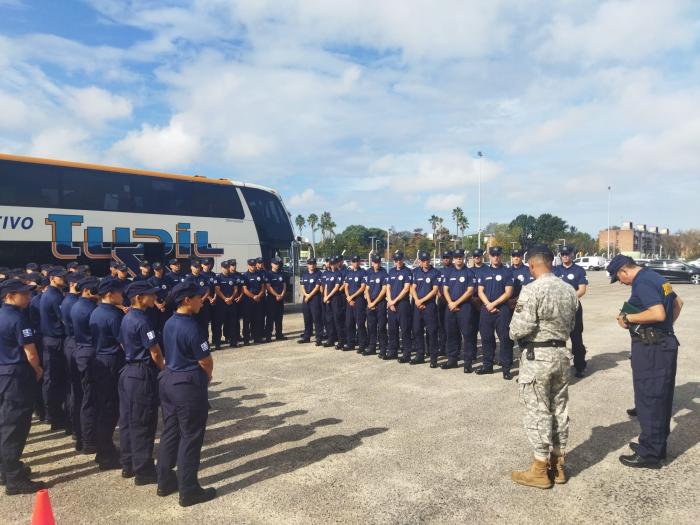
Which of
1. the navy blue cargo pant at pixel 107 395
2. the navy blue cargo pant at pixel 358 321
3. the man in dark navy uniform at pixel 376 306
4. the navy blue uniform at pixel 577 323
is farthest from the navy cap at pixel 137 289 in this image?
the navy blue uniform at pixel 577 323

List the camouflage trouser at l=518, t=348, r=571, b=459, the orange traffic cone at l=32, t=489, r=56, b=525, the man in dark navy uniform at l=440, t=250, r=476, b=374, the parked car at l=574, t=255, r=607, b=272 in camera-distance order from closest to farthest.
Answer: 1. the orange traffic cone at l=32, t=489, r=56, b=525
2. the camouflage trouser at l=518, t=348, r=571, b=459
3. the man in dark navy uniform at l=440, t=250, r=476, b=374
4. the parked car at l=574, t=255, r=607, b=272

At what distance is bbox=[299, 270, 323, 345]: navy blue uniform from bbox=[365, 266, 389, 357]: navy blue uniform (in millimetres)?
1368

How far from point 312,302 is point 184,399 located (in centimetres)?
658

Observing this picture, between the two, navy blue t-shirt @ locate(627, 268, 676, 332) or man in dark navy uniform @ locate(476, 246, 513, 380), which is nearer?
navy blue t-shirt @ locate(627, 268, 676, 332)

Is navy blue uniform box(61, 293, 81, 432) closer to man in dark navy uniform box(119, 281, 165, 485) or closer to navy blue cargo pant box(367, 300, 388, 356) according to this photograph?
man in dark navy uniform box(119, 281, 165, 485)

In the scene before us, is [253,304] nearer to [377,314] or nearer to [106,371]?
[377,314]

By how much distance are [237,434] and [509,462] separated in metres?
2.72

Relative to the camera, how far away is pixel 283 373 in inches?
296

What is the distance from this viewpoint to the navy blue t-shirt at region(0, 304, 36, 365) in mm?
3924

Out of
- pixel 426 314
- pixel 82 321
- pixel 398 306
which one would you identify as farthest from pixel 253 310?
pixel 82 321

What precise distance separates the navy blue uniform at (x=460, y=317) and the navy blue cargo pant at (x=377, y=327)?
4.15 ft

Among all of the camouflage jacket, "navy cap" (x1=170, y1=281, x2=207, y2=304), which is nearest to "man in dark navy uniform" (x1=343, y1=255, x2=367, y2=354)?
the camouflage jacket

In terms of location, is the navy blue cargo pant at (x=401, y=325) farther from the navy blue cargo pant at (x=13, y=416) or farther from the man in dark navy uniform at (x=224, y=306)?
the navy blue cargo pant at (x=13, y=416)

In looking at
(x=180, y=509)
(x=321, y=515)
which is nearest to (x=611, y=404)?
(x=321, y=515)
